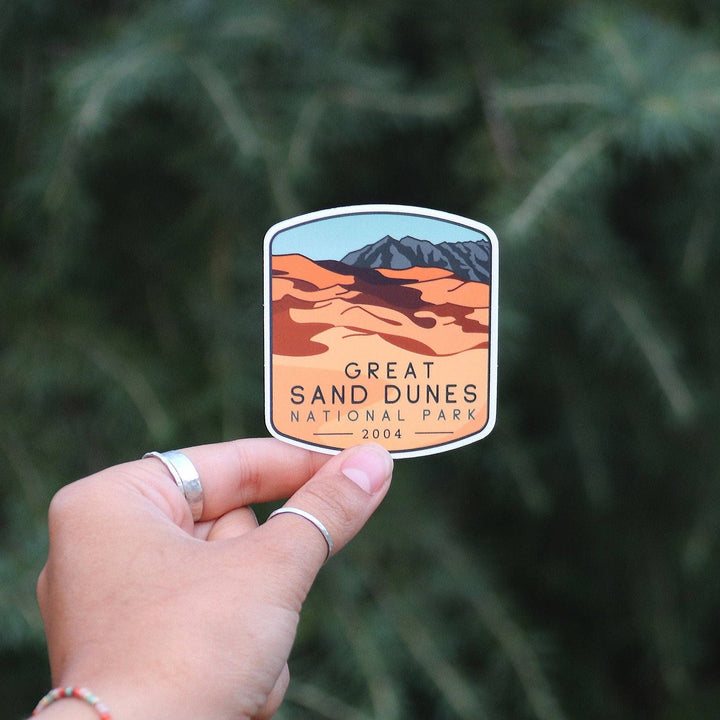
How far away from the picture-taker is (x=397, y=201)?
101 centimetres

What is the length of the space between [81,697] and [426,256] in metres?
0.41

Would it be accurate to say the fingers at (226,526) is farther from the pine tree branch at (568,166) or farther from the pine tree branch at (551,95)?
the pine tree branch at (551,95)

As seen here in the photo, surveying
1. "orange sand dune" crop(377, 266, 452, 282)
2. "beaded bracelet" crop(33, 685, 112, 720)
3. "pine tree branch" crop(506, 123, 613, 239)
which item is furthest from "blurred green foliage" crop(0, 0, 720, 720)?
"beaded bracelet" crop(33, 685, 112, 720)

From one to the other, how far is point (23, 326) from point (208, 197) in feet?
0.86

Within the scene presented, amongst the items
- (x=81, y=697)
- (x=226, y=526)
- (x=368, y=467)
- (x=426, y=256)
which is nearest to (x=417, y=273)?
(x=426, y=256)

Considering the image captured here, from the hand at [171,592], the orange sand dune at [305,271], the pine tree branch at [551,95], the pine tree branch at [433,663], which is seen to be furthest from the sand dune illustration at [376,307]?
the pine tree branch at [433,663]

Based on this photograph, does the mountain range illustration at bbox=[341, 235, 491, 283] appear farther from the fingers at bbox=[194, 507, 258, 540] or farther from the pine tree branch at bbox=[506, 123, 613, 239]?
the fingers at bbox=[194, 507, 258, 540]

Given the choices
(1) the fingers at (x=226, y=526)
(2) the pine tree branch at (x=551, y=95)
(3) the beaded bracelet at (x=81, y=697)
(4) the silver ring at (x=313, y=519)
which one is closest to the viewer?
(3) the beaded bracelet at (x=81, y=697)

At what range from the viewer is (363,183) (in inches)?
39.8

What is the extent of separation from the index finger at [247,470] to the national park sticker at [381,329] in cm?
4

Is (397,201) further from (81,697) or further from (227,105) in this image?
(81,697)

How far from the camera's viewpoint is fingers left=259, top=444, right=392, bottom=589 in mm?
562

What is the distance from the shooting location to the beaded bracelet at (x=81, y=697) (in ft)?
1.53

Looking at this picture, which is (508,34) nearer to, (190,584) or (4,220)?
(4,220)
